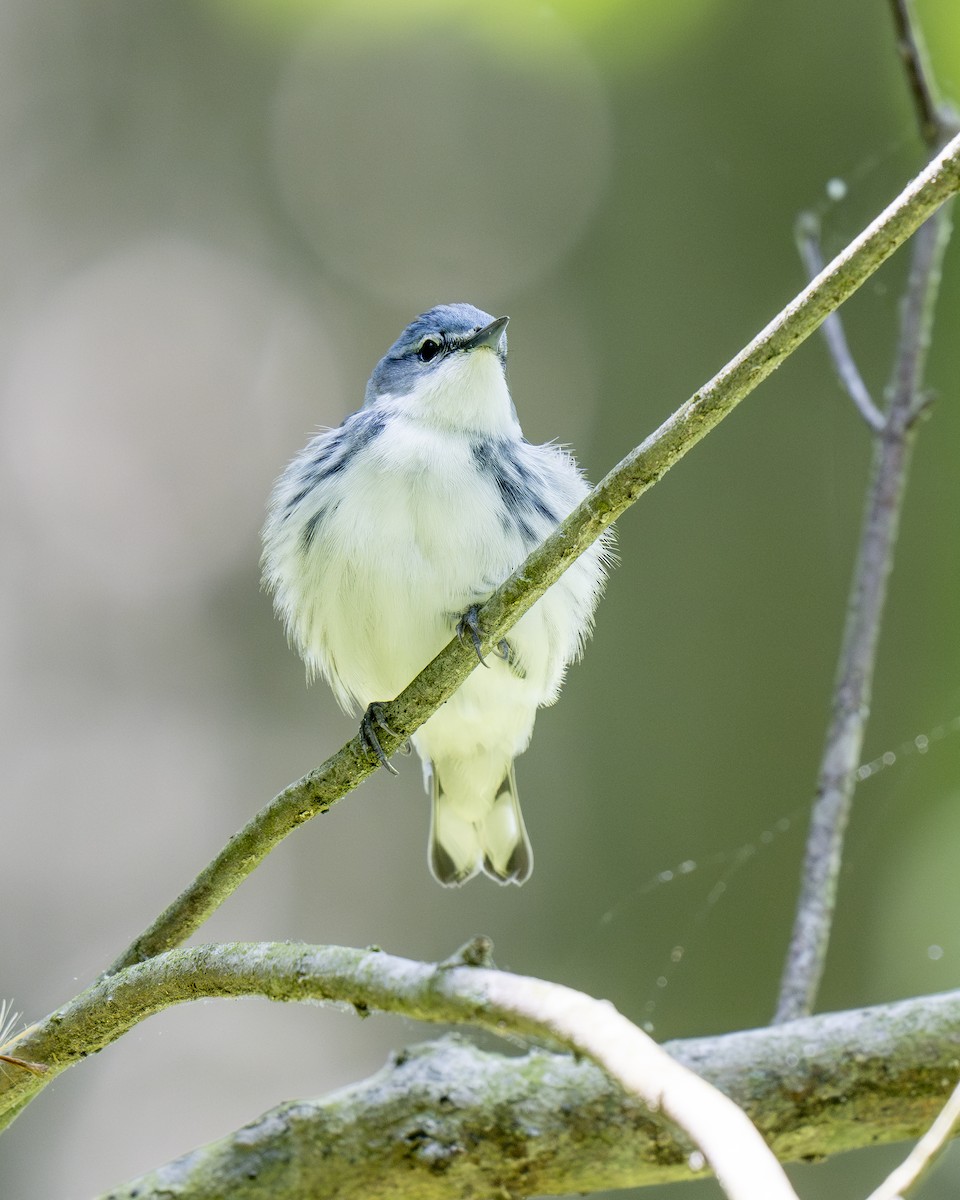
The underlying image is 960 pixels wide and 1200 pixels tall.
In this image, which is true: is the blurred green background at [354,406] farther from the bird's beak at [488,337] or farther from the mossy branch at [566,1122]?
the mossy branch at [566,1122]

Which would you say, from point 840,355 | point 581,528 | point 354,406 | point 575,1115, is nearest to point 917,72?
point 840,355

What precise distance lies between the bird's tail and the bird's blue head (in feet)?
3.20

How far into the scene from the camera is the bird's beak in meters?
2.74

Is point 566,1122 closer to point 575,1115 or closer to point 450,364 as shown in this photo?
point 575,1115

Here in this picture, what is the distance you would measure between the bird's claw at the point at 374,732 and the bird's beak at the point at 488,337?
3.00ft

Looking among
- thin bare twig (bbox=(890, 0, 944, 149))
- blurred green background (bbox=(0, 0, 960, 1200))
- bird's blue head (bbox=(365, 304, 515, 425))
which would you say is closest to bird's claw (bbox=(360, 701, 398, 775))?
bird's blue head (bbox=(365, 304, 515, 425))

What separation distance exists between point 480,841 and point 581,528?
162cm

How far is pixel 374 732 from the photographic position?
221 cm

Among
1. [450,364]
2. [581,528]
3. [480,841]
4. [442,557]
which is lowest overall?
[581,528]

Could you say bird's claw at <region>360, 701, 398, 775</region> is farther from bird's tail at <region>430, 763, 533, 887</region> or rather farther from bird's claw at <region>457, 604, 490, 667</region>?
bird's tail at <region>430, 763, 533, 887</region>

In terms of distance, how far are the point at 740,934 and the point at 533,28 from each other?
2.90 meters

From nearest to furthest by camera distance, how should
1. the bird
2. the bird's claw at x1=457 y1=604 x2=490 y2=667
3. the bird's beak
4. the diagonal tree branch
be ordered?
the diagonal tree branch → the bird's claw at x1=457 y1=604 x2=490 y2=667 → the bird → the bird's beak

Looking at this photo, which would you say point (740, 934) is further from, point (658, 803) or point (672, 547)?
point (672, 547)

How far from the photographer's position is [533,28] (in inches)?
147
